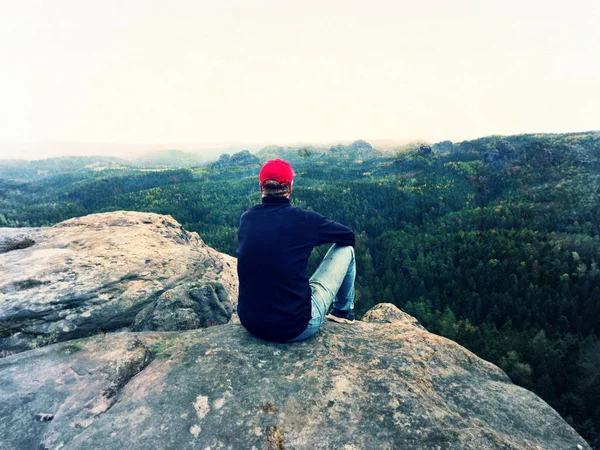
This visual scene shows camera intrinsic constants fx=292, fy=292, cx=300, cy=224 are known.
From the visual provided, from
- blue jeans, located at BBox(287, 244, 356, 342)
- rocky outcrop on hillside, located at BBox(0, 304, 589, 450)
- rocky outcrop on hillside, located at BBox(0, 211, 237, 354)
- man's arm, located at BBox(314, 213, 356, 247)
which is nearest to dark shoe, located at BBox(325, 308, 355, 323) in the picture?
rocky outcrop on hillside, located at BBox(0, 304, 589, 450)

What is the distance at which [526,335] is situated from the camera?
3228 cm

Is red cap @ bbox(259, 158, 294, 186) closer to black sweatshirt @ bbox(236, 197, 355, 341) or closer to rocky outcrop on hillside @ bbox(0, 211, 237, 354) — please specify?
black sweatshirt @ bbox(236, 197, 355, 341)

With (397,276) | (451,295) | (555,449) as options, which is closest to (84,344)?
(555,449)

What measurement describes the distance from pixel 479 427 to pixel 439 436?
80cm

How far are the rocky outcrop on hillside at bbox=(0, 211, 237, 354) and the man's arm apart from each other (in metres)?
5.84

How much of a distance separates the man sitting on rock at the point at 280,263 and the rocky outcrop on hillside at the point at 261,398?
27.3 inches

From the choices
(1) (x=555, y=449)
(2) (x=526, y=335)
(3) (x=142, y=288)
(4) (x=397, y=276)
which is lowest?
(4) (x=397, y=276)

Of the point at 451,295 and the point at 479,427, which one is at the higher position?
the point at 479,427

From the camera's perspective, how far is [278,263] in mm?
5219

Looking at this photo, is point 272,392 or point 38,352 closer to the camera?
point 272,392

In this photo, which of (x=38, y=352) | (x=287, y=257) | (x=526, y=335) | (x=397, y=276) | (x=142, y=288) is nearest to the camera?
(x=287, y=257)

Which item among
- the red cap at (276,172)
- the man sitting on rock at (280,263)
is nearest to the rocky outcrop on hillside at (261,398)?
the man sitting on rock at (280,263)

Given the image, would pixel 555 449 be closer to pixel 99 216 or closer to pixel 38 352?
pixel 38 352

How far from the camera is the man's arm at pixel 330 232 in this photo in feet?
18.7
